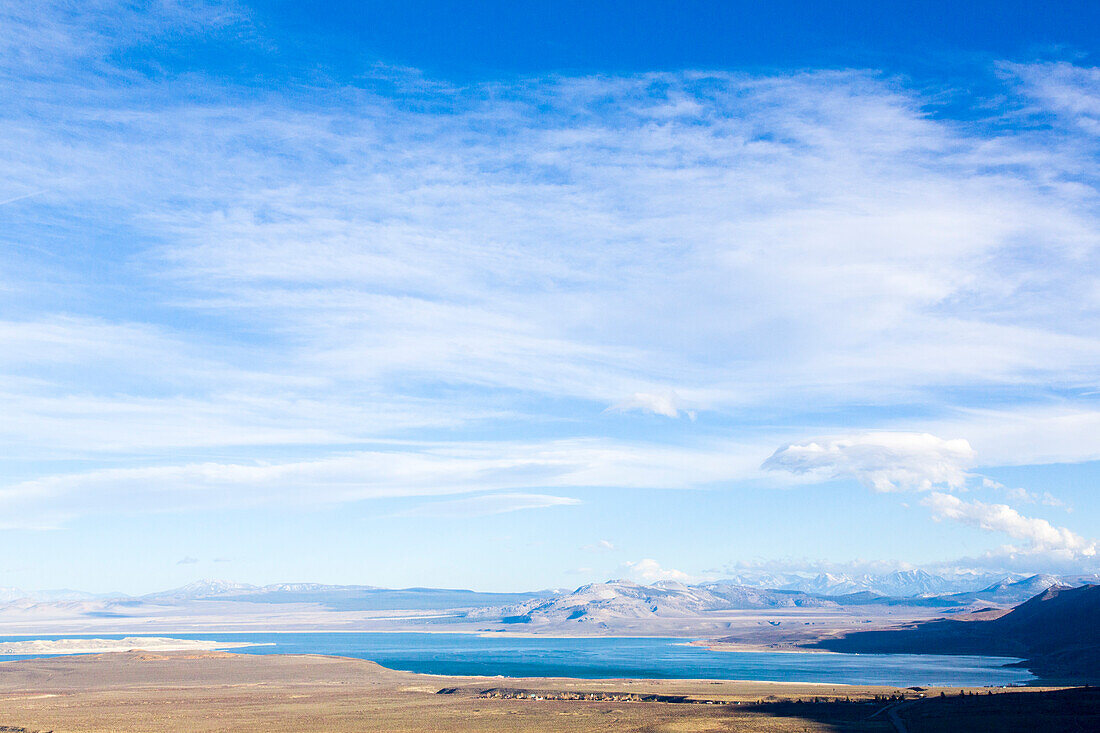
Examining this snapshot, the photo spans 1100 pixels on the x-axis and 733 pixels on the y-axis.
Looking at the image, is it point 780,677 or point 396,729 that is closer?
point 396,729

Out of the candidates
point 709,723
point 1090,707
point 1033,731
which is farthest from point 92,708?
point 1090,707

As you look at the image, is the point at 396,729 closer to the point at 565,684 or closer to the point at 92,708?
the point at 92,708

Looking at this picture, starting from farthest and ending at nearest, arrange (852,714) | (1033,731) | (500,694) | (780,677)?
(780,677) → (500,694) → (852,714) → (1033,731)

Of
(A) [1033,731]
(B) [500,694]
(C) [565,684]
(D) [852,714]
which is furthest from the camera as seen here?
(C) [565,684]

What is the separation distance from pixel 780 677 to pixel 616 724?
303 feet

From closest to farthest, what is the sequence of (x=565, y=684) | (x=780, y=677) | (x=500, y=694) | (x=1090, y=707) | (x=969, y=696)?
(x=1090, y=707)
(x=969, y=696)
(x=500, y=694)
(x=565, y=684)
(x=780, y=677)

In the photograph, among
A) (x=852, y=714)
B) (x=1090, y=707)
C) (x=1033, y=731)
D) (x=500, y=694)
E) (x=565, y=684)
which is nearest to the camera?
(x=1033, y=731)

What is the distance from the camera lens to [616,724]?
117 metres

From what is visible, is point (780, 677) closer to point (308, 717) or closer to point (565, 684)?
point (565, 684)

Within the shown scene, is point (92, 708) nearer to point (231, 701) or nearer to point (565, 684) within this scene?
point (231, 701)

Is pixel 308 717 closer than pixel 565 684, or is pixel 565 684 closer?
pixel 308 717

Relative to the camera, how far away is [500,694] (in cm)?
16275

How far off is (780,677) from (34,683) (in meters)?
155

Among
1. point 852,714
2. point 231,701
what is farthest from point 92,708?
point 852,714
